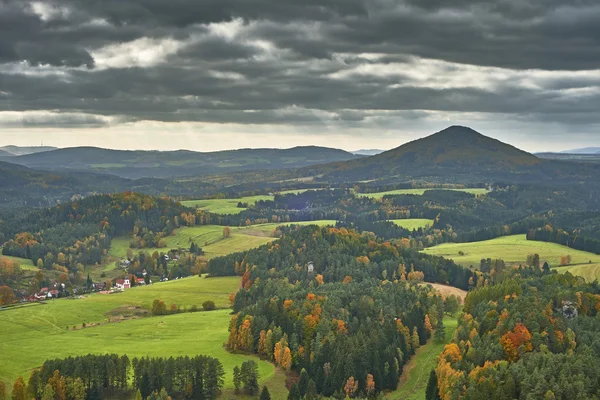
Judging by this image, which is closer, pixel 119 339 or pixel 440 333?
pixel 440 333

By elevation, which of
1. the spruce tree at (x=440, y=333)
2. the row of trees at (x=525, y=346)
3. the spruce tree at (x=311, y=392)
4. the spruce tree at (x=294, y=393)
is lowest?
the spruce tree at (x=294, y=393)

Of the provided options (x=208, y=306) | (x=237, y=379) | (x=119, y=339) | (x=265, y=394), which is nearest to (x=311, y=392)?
(x=265, y=394)

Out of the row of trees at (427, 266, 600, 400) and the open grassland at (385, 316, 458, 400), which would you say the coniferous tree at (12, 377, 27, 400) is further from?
the row of trees at (427, 266, 600, 400)

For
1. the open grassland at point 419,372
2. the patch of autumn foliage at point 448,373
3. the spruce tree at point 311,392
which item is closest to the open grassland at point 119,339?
the spruce tree at point 311,392

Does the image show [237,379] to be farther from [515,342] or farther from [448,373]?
[515,342]

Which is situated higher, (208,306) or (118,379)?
(118,379)

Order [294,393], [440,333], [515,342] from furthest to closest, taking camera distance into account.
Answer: [440,333] < [294,393] < [515,342]

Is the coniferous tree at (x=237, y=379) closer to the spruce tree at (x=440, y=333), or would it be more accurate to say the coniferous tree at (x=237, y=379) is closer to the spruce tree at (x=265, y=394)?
the spruce tree at (x=265, y=394)
